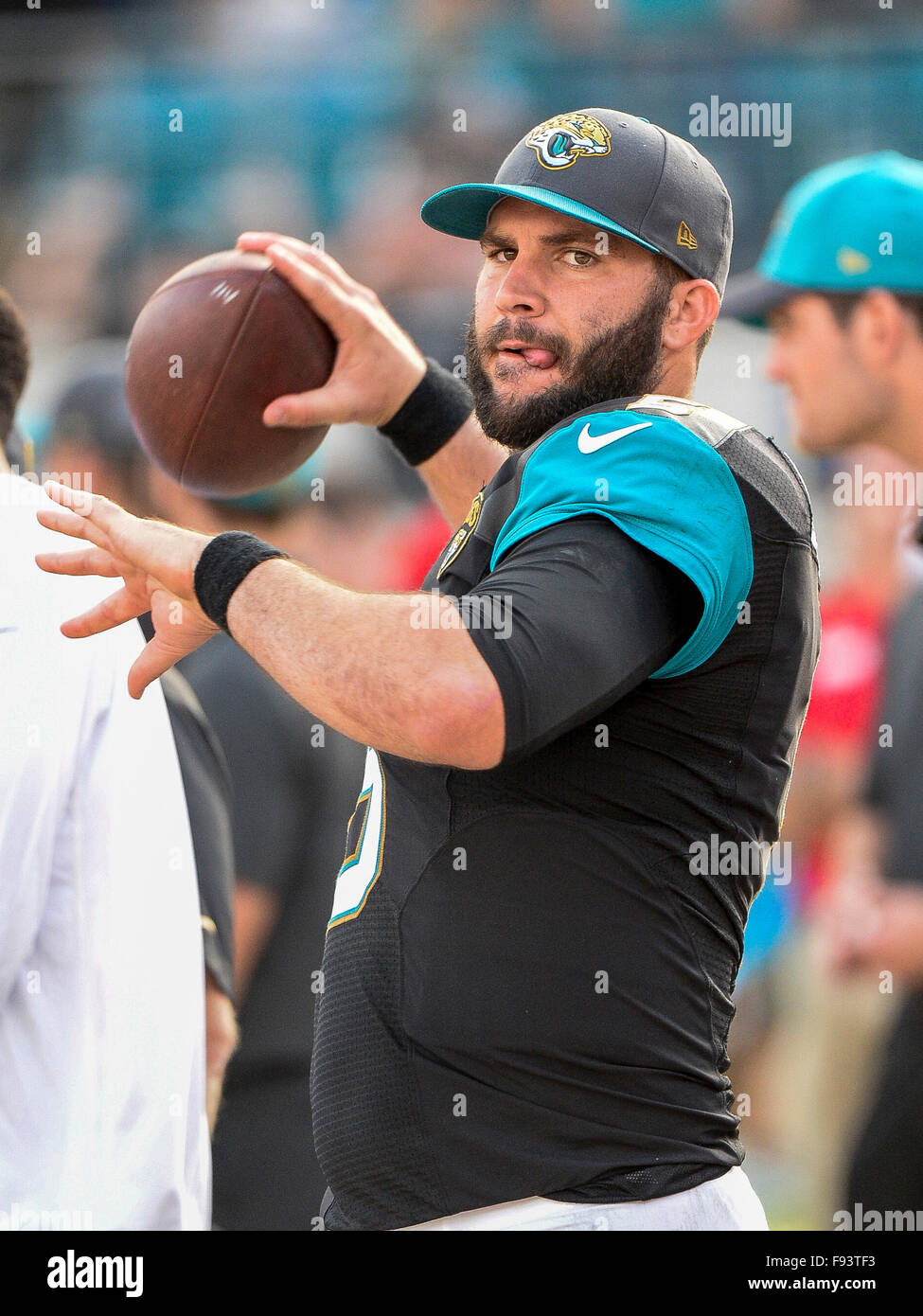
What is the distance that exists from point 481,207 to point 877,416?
172 centimetres

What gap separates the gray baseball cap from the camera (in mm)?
2104

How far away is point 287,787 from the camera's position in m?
3.50

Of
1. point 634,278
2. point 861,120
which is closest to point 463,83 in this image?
point 861,120

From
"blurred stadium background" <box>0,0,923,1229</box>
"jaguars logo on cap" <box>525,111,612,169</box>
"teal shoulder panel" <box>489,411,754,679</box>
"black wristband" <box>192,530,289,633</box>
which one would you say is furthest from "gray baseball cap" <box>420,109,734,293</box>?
"blurred stadium background" <box>0,0,923,1229</box>

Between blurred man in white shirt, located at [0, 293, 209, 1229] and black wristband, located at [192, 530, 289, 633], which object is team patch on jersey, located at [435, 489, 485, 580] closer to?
black wristband, located at [192, 530, 289, 633]

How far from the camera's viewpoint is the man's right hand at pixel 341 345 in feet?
7.43

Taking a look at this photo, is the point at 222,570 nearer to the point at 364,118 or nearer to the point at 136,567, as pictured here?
the point at 136,567

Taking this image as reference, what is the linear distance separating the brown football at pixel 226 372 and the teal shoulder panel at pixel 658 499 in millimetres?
506

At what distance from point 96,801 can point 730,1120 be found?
1013 millimetres

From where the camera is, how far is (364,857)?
6.70ft

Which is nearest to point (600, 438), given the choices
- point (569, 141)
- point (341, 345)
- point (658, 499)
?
point (658, 499)

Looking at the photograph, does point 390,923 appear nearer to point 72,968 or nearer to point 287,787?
point 72,968

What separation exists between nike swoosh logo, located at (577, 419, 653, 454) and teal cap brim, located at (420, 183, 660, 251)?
0.37m

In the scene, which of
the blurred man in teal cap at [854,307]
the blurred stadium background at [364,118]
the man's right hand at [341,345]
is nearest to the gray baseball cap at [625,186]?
the man's right hand at [341,345]
